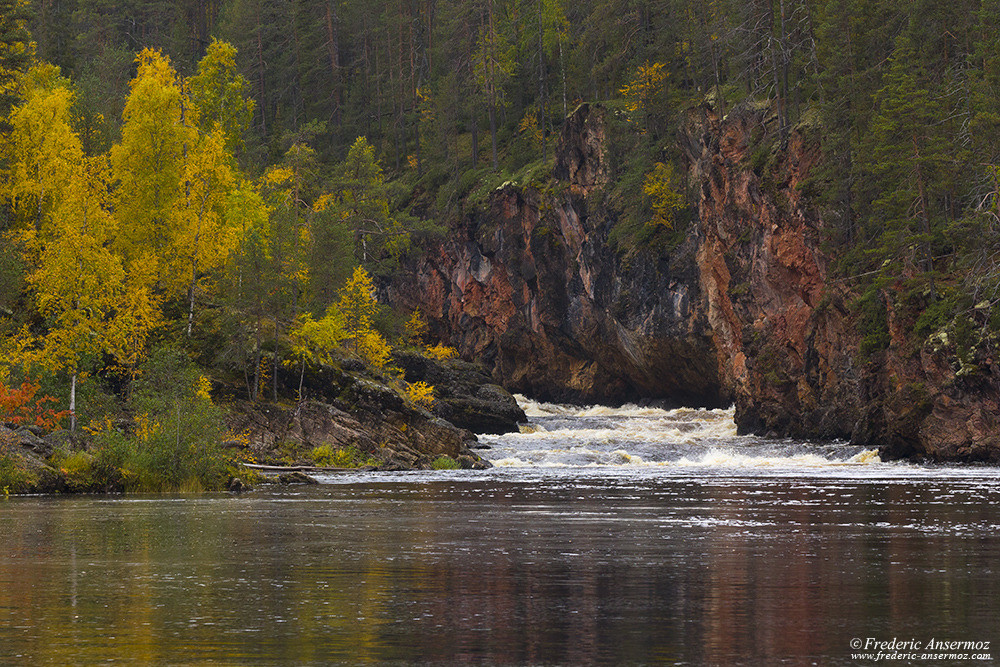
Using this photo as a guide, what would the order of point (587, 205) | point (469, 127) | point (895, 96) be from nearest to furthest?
1. point (895, 96)
2. point (587, 205)
3. point (469, 127)

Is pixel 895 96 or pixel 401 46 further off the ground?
pixel 401 46

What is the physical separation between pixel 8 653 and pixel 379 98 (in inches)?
4419

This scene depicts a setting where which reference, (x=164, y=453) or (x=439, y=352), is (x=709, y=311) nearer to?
(x=439, y=352)

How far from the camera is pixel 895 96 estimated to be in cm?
5316

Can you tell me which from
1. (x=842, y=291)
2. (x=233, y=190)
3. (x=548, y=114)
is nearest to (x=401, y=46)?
(x=548, y=114)

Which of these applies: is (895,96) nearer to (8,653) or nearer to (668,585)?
(668,585)

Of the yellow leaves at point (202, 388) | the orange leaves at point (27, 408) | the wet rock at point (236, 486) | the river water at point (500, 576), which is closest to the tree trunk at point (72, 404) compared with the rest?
the orange leaves at point (27, 408)

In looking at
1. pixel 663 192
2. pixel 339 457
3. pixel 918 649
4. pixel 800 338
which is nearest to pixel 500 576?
pixel 918 649

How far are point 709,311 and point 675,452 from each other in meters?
19.7

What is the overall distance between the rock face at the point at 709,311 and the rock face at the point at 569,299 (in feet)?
0.46

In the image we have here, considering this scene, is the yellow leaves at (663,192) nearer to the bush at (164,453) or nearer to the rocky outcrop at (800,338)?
the rocky outcrop at (800,338)

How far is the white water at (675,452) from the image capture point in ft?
155

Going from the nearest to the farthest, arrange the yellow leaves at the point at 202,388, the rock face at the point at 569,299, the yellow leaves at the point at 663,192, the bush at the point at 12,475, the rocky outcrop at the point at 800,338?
the bush at the point at 12,475 → the yellow leaves at the point at 202,388 → the rocky outcrop at the point at 800,338 → the rock face at the point at 569,299 → the yellow leaves at the point at 663,192

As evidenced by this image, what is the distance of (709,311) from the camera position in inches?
3004
